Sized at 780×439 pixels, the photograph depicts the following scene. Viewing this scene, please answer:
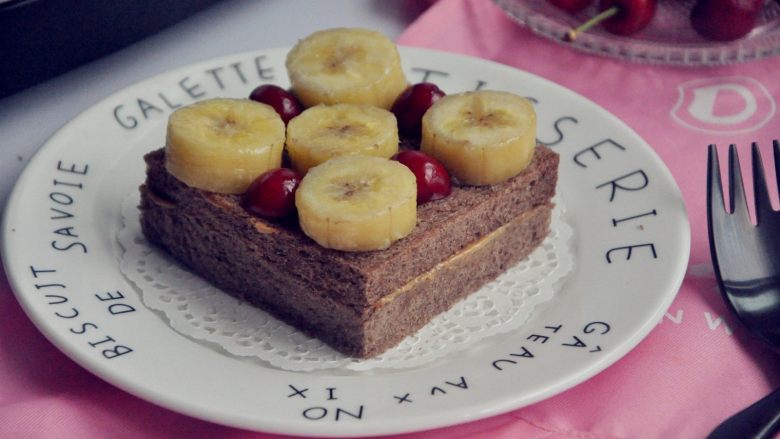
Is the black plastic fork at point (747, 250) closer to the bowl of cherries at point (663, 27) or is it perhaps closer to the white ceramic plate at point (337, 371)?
the white ceramic plate at point (337, 371)

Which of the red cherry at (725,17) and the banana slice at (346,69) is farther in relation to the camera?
the red cherry at (725,17)

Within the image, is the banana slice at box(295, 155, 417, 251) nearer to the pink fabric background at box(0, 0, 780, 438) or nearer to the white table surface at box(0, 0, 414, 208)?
the pink fabric background at box(0, 0, 780, 438)

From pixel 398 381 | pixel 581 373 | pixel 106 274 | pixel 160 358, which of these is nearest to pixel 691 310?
pixel 581 373

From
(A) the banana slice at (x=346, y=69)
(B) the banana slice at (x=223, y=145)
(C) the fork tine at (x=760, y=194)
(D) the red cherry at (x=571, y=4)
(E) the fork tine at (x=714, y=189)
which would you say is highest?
(B) the banana slice at (x=223, y=145)

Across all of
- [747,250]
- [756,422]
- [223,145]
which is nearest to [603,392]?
[756,422]

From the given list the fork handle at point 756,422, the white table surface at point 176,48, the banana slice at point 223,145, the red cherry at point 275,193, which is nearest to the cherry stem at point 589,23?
the white table surface at point 176,48

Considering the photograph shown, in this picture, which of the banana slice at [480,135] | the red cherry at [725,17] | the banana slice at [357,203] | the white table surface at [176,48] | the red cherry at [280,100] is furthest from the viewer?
the red cherry at [725,17]

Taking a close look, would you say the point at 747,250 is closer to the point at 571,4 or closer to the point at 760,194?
the point at 760,194
